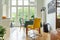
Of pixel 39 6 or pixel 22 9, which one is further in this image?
pixel 22 9

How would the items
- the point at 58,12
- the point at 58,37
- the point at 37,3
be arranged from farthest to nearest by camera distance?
1. the point at 37,3
2. the point at 58,12
3. the point at 58,37

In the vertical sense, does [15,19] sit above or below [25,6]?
below

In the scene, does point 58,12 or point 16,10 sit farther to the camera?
point 16,10

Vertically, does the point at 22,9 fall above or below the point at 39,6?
below

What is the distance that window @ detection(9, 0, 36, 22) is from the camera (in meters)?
16.1

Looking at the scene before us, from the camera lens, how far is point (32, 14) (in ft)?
53.0

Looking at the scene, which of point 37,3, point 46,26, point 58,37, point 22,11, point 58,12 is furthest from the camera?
point 22,11

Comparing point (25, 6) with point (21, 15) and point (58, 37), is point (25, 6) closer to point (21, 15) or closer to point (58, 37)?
point (21, 15)

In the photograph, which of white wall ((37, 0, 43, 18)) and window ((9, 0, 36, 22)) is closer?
white wall ((37, 0, 43, 18))

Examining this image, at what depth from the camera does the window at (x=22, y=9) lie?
52.7ft

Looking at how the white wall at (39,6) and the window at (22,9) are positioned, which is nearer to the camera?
the white wall at (39,6)

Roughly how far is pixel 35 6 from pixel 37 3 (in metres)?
0.56

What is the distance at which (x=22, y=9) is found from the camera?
53.5ft

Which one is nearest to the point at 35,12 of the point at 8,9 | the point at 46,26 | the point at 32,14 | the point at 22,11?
the point at 32,14
